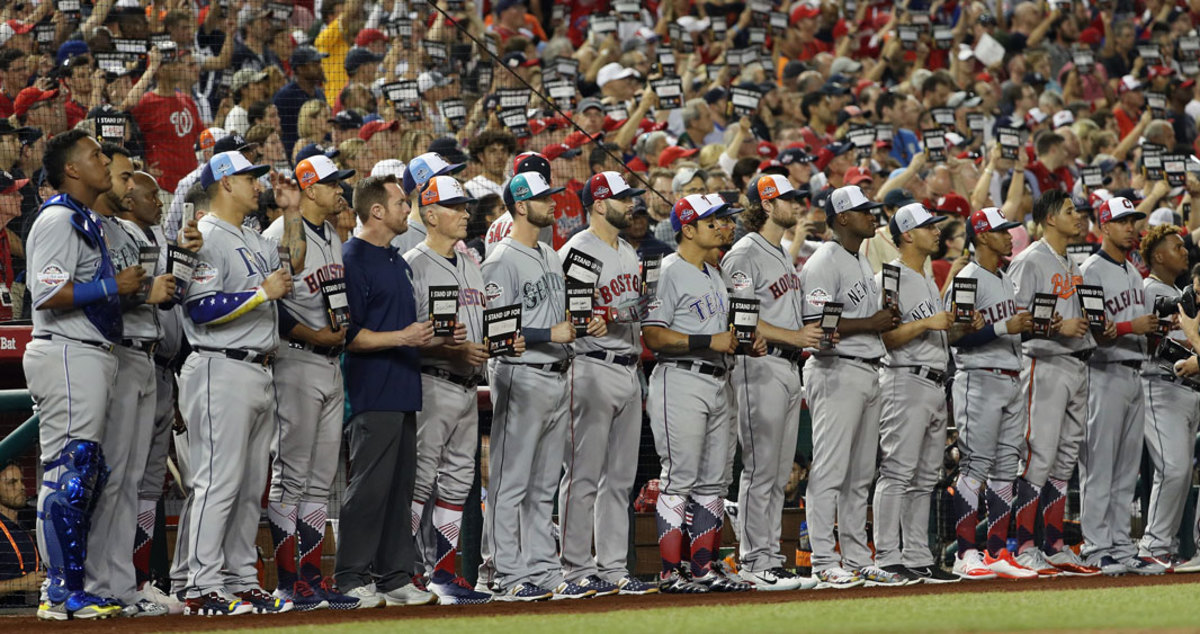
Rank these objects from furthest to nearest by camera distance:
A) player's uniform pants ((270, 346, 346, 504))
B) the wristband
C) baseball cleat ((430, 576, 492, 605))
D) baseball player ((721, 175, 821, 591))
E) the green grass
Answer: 1. baseball player ((721, 175, 821, 591))
2. baseball cleat ((430, 576, 492, 605))
3. player's uniform pants ((270, 346, 346, 504))
4. the wristband
5. the green grass

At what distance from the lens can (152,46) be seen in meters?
11.1

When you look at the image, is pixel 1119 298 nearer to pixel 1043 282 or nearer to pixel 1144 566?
pixel 1043 282

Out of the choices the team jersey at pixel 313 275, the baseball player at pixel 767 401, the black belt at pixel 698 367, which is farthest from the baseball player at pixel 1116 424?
the team jersey at pixel 313 275

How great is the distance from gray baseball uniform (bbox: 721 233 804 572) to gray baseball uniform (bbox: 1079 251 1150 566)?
7.38ft

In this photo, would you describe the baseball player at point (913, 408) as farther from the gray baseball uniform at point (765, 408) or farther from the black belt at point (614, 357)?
the black belt at point (614, 357)

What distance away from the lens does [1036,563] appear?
9.62 metres

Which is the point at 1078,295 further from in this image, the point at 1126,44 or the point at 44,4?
the point at 1126,44

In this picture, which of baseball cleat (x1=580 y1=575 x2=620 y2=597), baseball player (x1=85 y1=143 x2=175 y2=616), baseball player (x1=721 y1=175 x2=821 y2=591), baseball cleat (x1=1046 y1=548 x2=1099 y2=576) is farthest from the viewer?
baseball cleat (x1=1046 y1=548 x2=1099 y2=576)

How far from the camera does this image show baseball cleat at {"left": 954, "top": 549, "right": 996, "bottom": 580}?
9.41 metres

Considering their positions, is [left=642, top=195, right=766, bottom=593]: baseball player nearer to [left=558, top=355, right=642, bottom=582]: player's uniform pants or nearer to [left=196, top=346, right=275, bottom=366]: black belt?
[left=558, top=355, right=642, bottom=582]: player's uniform pants

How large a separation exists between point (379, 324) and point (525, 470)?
1110 mm

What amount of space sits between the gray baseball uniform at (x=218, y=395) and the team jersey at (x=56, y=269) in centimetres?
50

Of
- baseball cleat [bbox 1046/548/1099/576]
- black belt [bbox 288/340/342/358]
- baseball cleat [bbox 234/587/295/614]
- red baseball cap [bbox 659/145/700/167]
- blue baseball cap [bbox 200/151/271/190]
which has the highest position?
blue baseball cap [bbox 200/151/271/190]

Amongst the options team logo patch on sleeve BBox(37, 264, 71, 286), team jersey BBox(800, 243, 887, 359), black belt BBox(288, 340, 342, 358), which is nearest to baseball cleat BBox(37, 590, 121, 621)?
team logo patch on sleeve BBox(37, 264, 71, 286)
